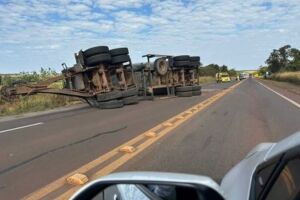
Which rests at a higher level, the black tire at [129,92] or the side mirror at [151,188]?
the side mirror at [151,188]

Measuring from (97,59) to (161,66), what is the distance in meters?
6.66

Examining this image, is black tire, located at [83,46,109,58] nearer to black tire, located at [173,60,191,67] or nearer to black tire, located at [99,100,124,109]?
black tire, located at [99,100,124,109]

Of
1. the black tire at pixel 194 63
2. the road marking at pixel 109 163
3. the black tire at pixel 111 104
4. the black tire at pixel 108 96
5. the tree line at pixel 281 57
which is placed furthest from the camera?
the tree line at pixel 281 57

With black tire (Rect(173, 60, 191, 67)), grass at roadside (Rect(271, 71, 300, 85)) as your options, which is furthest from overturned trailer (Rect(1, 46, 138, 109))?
grass at roadside (Rect(271, 71, 300, 85))

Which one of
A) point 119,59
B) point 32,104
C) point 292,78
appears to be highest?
point 119,59

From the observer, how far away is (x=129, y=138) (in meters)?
11.4

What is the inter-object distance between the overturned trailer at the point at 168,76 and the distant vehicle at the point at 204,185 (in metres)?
24.3

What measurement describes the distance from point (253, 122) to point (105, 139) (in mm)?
4507

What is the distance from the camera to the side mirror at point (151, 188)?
8.20 ft

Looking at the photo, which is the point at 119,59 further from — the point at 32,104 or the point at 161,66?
the point at 32,104

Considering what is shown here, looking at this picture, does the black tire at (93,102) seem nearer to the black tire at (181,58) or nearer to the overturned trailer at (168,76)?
the overturned trailer at (168,76)

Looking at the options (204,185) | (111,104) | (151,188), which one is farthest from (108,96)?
(204,185)

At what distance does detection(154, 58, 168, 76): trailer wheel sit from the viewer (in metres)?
Result: 27.7

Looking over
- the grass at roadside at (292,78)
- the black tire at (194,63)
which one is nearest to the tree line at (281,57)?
A: the grass at roadside at (292,78)
